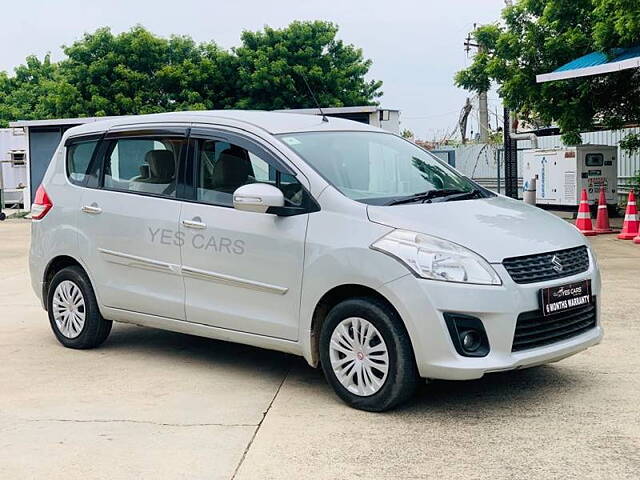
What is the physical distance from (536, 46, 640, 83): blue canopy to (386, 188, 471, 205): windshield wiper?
9.54 meters

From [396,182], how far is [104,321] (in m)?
2.70

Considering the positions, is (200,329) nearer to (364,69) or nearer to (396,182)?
(396,182)

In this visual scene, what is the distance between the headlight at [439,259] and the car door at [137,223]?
6.07ft

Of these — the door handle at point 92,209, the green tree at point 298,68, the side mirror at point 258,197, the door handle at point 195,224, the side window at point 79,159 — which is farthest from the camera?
the green tree at point 298,68

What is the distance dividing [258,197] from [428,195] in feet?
3.63

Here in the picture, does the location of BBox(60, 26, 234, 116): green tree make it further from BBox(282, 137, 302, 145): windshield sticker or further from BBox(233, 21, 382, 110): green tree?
BBox(282, 137, 302, 145): windshield sticker

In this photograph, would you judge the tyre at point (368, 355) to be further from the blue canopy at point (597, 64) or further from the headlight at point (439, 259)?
the blue canopy at point (597, 64)

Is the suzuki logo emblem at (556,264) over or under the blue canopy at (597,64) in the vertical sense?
under

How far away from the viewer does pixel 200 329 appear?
6234mm

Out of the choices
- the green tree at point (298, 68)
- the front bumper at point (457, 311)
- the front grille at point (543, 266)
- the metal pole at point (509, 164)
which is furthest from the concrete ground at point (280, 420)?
the green tree at point (298, 68)

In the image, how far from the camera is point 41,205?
7.36 meters

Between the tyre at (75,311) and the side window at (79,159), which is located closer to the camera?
the tyre at (75,311)

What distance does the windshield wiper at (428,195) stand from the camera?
5629 millimetres

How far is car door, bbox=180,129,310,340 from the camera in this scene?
18.5ft
